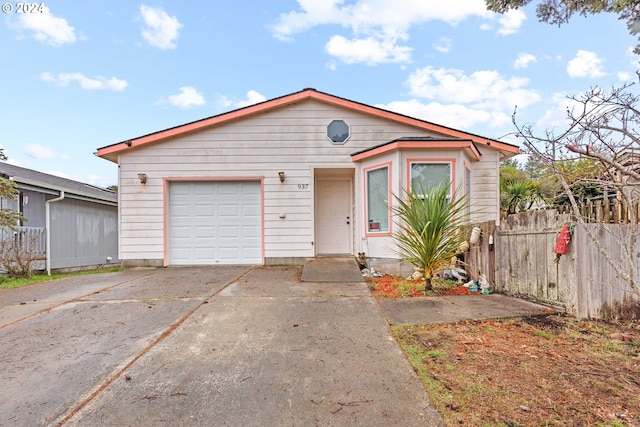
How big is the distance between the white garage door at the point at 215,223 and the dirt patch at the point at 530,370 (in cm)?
548

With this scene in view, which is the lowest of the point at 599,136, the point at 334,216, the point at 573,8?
the point at 334,216

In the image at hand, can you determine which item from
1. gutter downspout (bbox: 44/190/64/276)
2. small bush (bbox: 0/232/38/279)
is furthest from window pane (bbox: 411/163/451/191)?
gutter downspout (bbox: 44/190/64/276)

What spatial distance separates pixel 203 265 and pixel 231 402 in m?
6.38

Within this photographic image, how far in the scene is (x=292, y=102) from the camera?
25.6ft

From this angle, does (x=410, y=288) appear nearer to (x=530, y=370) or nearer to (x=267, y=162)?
(x=530, y=370)

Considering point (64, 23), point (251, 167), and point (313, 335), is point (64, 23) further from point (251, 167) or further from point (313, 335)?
point (313, 335)

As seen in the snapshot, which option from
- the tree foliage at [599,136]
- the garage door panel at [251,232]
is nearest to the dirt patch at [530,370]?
the tree foliage at [599,136]

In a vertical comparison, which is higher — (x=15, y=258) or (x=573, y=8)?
(x=573, y=8)

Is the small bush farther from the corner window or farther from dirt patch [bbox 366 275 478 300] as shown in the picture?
dirt patch [bbox 366 275 478 300]

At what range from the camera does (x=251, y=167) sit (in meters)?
7.86

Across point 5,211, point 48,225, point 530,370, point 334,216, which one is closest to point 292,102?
point 334,216

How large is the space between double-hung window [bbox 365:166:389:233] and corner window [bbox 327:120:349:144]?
1.20 meters

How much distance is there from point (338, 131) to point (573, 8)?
4.86m

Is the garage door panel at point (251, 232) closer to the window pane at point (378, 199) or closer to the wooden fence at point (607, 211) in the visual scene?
the window pane at point (378, 199)
